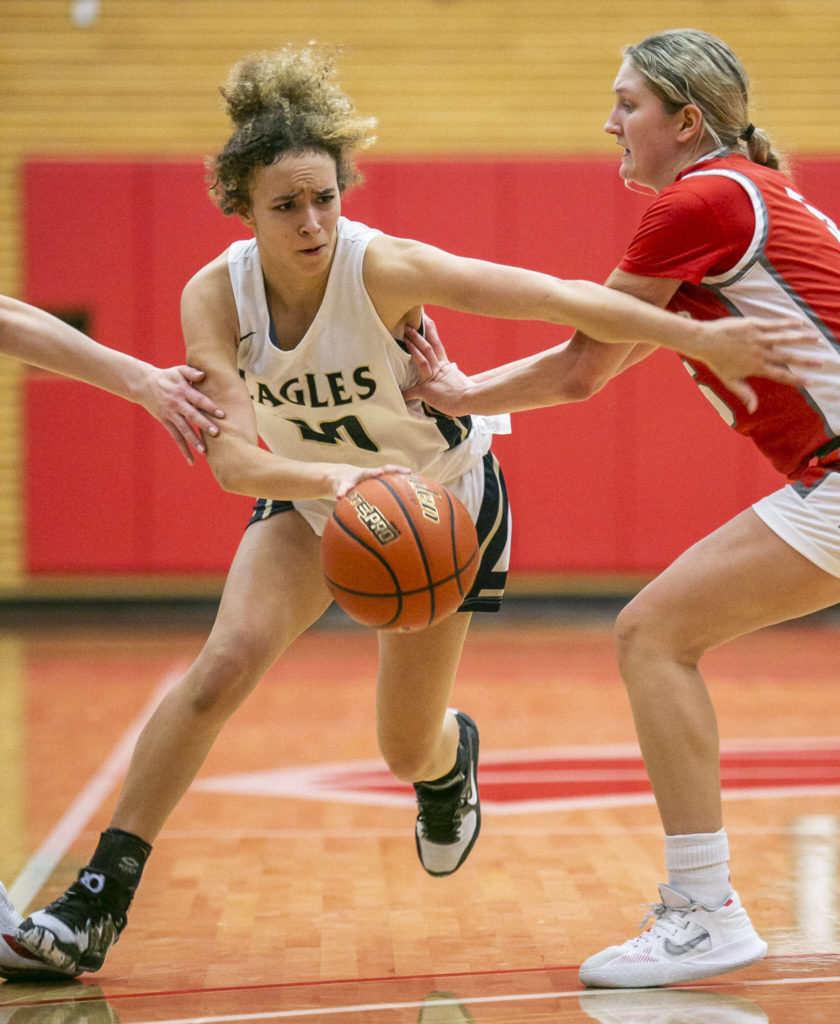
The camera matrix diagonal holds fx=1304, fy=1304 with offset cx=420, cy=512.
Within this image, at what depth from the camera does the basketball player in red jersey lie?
2596 mm

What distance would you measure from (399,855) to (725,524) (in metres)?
1.74

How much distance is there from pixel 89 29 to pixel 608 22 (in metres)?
3.92

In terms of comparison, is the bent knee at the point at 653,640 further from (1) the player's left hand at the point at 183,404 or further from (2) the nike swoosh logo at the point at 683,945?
(1) the player's left hand at the point at 183,404

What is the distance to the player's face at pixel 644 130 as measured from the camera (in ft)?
9.14

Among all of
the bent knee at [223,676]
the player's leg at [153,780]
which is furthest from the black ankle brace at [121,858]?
→ the bent knee at [223,676]

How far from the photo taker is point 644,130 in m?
2.80

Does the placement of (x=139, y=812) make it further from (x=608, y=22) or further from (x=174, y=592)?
(x=608, y=22)

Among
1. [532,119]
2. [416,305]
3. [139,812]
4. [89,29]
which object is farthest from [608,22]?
[139,812]

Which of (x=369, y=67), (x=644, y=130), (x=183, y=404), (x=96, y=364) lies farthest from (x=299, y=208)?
(x=369, y=67)

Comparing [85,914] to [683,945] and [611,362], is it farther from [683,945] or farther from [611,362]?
[611,362]

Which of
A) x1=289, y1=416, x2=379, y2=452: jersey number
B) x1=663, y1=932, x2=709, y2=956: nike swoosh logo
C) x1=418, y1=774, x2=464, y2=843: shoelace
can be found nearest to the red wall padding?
x1=418, y1=774, x2=464, y2=843: shoelace

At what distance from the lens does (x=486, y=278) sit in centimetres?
275

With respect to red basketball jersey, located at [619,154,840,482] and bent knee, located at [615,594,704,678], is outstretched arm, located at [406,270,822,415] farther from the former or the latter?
bent knee, located at [615,594,704,678]

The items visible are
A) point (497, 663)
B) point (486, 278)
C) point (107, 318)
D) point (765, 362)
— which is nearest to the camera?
point (765, 362)
